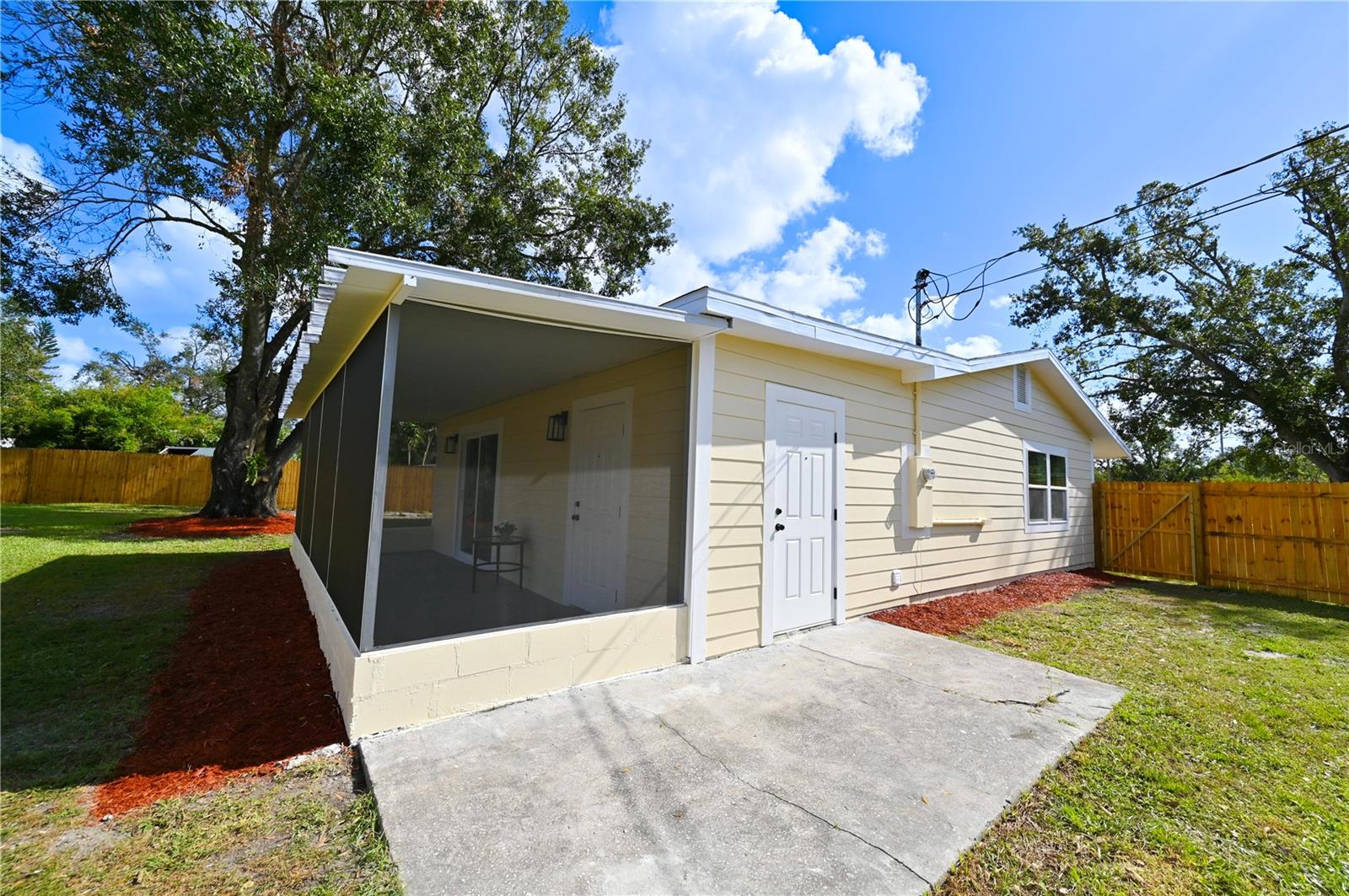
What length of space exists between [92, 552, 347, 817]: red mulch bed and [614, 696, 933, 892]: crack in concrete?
1.62m

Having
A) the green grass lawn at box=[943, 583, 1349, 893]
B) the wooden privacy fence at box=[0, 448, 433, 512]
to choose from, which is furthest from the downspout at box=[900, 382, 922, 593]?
the wooden privacy fence at box=[0, 448, 433, 512]

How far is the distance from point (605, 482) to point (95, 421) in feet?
78.2

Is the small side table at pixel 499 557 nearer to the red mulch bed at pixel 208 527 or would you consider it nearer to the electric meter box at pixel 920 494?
the electric meter box at pixel 920 494

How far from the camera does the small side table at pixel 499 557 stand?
580 cm

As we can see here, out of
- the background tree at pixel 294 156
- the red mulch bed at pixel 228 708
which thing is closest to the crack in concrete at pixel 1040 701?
the red mulch bed at pixel 228 708

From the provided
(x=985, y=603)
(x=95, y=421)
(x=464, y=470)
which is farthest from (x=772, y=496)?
(x=95, y=421)

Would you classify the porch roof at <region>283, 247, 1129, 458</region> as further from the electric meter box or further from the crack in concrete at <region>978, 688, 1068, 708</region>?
the crack in concrete at <region>978, 688, 1068, 708</region>

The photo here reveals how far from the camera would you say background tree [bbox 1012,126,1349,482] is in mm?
12586

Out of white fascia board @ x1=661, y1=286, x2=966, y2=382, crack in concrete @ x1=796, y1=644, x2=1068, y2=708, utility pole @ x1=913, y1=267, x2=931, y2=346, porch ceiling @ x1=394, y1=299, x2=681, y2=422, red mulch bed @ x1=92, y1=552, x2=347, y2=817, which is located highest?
utility pole @ x1=913, y1=267, x2=931, y2=346

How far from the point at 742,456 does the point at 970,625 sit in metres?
3.02

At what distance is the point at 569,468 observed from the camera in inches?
216

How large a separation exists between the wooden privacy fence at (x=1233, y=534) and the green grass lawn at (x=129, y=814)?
1075cm

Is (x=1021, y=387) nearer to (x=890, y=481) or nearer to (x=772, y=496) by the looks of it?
(x=890, y=481)

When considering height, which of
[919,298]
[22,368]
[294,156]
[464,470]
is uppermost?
[294,156]
